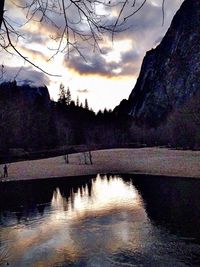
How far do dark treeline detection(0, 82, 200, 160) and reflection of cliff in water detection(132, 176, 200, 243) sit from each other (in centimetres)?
2799

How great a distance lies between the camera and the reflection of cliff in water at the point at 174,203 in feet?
51.2

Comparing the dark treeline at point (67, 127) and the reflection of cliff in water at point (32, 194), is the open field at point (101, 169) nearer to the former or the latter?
the reflection of cliff in water at point (32, 194)

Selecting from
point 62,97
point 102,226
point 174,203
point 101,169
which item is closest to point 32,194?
point 174,203

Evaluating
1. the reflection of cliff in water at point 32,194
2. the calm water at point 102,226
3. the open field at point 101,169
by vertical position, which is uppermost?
the open field at point 101,169

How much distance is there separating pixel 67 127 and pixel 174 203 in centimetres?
8446

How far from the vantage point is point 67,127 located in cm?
10412

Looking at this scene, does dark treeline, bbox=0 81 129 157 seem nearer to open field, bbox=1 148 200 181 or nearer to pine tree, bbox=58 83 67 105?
pine tree, bbox=58 83 67 105

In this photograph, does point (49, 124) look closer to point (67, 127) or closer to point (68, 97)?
point (67, 127)

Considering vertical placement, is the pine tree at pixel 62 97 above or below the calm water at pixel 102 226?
above

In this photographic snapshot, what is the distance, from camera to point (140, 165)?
45000mm

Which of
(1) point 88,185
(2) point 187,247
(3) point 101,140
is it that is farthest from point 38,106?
(2) point 187,247

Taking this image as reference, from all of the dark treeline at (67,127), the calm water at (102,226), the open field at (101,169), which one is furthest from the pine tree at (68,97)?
the calm water at (102,226)

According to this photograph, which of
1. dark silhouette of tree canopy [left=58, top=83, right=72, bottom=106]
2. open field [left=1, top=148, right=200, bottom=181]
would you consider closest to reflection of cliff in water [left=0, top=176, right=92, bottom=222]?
open field [left=1, top=148, right=200, bottom=181]

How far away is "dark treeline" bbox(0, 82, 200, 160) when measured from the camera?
6931 centimetres
